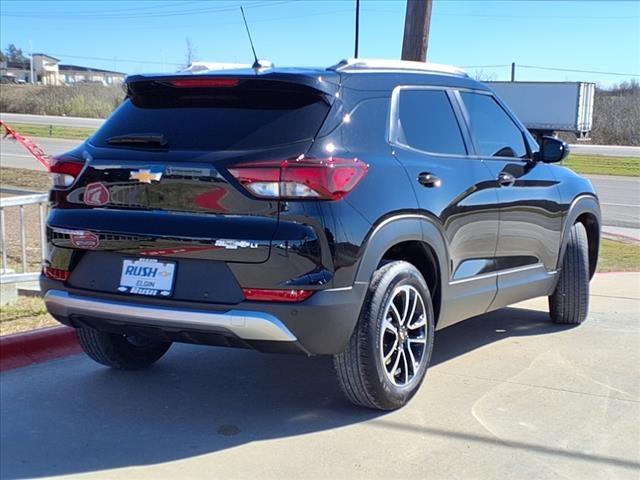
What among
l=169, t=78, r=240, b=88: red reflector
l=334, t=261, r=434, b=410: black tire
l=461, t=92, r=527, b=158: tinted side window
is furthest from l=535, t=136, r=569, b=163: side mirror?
l=169, t=78, r=240, b=88: red reflector

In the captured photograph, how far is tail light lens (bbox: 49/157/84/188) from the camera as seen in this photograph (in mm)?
4285

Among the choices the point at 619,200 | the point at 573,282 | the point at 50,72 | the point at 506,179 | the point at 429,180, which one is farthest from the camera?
the point at 50,72

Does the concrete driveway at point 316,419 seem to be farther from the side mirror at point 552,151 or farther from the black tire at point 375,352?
the side mirror at point 552,151

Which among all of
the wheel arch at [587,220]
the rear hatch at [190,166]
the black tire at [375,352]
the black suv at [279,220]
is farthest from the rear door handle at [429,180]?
the wheel arch at [587,220]

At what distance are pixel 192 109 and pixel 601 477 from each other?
111 inches

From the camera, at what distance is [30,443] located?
13.5 ft

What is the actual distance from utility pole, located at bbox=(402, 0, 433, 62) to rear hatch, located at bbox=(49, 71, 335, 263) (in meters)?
7.17

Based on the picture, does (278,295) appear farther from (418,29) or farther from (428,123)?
(418,29)

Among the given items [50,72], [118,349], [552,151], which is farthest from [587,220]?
[50,72]

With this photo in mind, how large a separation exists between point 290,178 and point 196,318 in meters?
0.83

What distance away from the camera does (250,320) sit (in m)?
3.76

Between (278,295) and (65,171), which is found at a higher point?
(65,171)

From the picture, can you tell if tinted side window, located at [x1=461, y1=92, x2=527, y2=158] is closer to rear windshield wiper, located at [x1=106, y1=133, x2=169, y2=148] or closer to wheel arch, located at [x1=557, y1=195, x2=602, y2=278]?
wheel arch, located at [x1=557, y1=195, x2=602, y2=278]

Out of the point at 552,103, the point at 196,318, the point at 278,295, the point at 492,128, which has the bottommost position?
the point at 196,318
